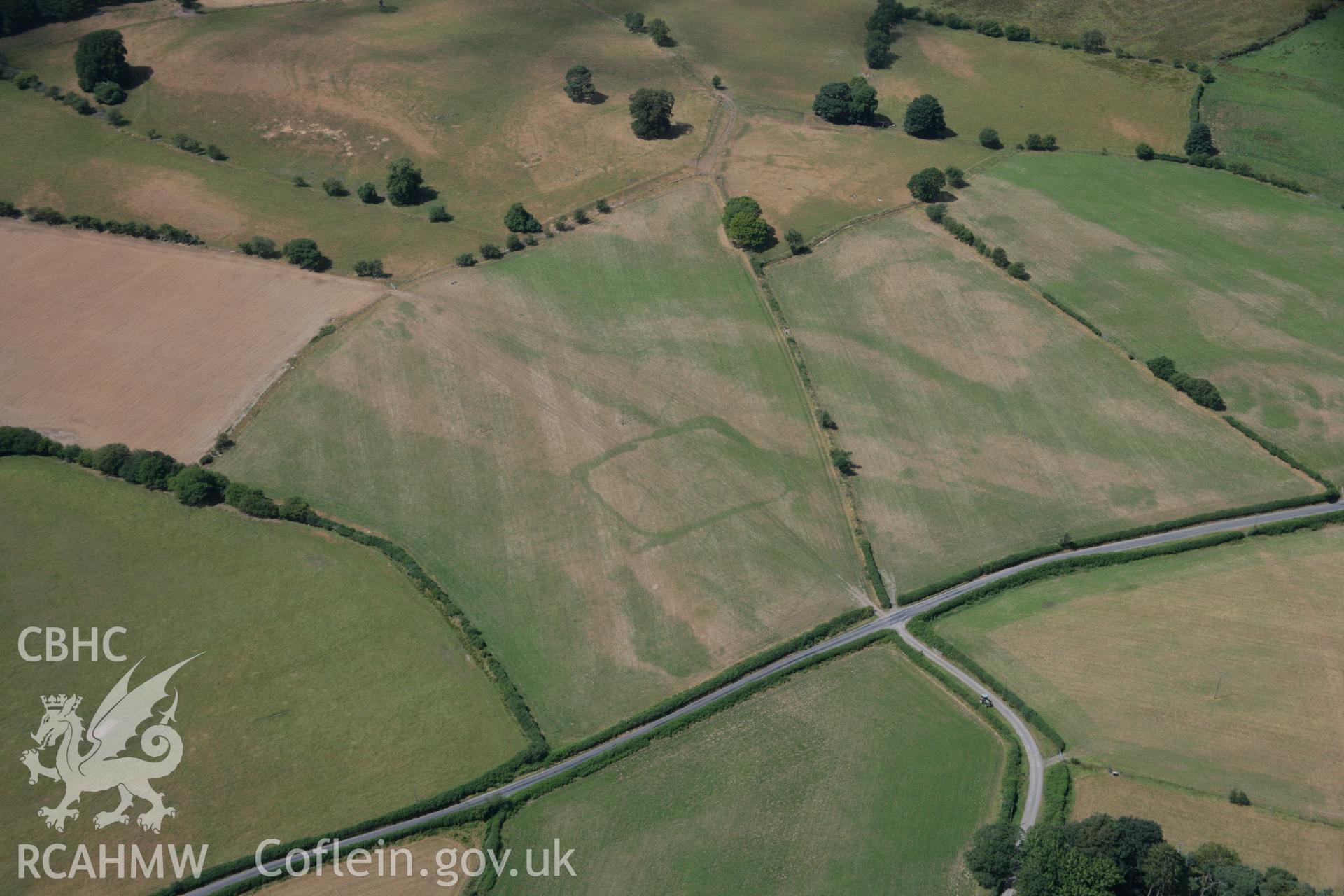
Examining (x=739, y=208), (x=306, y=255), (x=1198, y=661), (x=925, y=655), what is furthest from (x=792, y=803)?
(x=306, y=255)

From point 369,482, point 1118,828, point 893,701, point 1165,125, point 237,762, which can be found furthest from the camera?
point 1165,125

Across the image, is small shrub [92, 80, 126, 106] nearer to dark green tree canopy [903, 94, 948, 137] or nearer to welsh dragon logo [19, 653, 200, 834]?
welsh dragon logo [19, 653, 200, 834]

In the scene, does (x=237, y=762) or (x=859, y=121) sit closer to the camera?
(x=237, y=762)

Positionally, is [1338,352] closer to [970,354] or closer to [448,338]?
[970,354]

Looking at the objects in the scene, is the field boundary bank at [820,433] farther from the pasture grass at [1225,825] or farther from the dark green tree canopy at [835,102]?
the dark green tree canopy at [835,102]

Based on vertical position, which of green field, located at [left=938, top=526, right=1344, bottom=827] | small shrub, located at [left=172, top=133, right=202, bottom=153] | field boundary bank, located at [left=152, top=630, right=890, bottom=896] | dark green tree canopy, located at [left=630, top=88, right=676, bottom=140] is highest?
dark green tree canopy, located at [left=630, top=88, right=676, bottom=140]

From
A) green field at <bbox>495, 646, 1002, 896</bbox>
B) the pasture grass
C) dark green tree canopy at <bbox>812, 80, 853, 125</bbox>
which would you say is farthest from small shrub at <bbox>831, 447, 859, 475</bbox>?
dark green tree canopy at <bbox>812, 80, 853, 125</bbox>

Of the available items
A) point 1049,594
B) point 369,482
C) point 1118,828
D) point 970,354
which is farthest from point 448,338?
point 1118,828
